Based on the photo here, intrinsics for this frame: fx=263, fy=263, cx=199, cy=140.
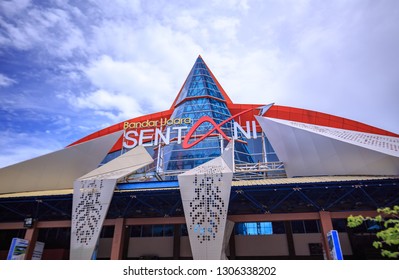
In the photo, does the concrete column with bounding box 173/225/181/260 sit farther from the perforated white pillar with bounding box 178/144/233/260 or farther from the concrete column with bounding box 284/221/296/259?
the perforated white pillar with bounding box 178/144/233/260

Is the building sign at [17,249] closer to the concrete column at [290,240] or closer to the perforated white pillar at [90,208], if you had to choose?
the perforated white pillar at [90,208]

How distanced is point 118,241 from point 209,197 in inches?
323

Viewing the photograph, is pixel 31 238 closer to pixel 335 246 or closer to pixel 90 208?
pixel 90 208

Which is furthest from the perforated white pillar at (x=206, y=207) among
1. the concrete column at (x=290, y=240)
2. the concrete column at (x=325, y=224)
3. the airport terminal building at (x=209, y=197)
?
the concrete column at (x=290, y=240)

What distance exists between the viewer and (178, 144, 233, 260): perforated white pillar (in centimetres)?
1519

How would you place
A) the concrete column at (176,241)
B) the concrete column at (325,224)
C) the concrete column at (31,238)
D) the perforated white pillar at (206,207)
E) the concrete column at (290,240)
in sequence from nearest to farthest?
the perforated white pillar at (206,207)
the concrete column at (325,224)
the concrete column at (31,238)
the concrete column at (290,240)
the concrete column at (176,241)

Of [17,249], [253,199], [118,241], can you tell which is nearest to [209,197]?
[253,199]

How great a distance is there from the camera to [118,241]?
63.1 ft

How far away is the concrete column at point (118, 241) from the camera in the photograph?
1878cm

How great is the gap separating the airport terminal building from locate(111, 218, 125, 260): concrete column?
0.25 ft

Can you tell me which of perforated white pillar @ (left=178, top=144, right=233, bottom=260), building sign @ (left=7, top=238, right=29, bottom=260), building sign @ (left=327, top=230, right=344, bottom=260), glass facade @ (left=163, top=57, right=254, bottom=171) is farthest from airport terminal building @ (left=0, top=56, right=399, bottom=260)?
building sign @ (left=327, top=230, right=344, bottom=260)

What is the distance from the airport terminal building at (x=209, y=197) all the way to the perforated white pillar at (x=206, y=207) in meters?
0.06
